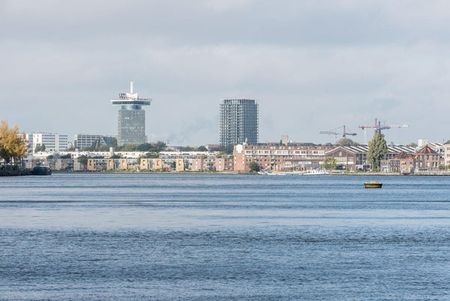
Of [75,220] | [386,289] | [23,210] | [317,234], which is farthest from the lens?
[23,210]

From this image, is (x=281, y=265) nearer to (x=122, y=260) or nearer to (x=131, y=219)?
(x=122, y=260)

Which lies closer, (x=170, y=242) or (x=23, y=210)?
(x=170, y=242)

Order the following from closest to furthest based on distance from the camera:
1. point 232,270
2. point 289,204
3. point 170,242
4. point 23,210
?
point 232,270, point 170,242, point 23,210, point 289,204

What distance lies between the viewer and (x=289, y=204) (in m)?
118

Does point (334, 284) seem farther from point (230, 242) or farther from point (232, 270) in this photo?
point (230, 242)

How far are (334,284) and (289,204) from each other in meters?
69.7

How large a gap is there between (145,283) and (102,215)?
45.4 meters

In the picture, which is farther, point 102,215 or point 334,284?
point 102,215

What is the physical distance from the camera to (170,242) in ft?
217

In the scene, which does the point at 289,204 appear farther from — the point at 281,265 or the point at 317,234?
the point at 281,265

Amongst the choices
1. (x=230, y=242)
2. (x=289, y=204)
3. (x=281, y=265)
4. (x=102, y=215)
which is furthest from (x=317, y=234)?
(x=289, y=204)

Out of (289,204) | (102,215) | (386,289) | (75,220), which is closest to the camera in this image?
(386,289)

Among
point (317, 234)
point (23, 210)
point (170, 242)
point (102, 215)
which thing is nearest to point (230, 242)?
point (170, 242)

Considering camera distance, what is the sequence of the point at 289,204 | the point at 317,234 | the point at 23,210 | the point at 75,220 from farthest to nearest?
1. the point at 289,204
2. the point at 23,210
3. the point at 75,220
4. the point at 317,234
